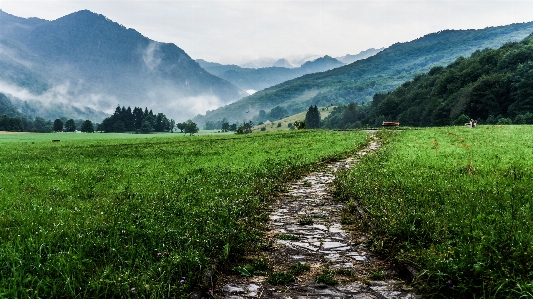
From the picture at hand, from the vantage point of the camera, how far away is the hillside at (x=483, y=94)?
104 meters

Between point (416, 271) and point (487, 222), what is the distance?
2.65 metres

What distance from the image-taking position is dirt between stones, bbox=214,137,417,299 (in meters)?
6.14

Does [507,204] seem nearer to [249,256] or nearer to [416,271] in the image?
[416,271]

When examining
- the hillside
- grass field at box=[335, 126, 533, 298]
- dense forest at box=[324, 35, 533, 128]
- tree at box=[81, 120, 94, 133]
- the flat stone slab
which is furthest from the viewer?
tree at box=[81, 120, 94, 133]

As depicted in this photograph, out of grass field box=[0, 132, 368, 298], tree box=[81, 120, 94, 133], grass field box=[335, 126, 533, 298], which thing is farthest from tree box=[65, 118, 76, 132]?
grass field box=[335, 126, 533, 298]

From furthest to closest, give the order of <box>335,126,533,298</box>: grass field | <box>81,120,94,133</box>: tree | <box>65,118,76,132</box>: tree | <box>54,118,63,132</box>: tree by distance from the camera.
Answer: <box>54,118,63,132</box>: tree → <box>65,118,76,132</box>: tree → <box>81,120,94,133</box>: tree → <box>335,126,533,298</box>: grass field

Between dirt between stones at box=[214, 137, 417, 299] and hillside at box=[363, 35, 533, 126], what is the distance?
99.7m

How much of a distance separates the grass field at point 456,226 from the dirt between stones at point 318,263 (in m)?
0.46

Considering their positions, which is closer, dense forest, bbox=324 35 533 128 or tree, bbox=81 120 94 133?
dense forest, bbox=324 35 533 128

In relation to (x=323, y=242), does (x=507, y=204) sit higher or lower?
higher

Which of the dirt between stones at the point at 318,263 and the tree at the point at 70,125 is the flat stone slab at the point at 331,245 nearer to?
the dirt between stones at the point at 318,263

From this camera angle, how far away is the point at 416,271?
648cm

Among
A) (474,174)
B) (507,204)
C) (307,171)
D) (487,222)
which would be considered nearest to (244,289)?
(487,222)

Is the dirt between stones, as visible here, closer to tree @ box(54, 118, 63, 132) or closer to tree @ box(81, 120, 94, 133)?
tree @ box(81, 120, 94, 133)
